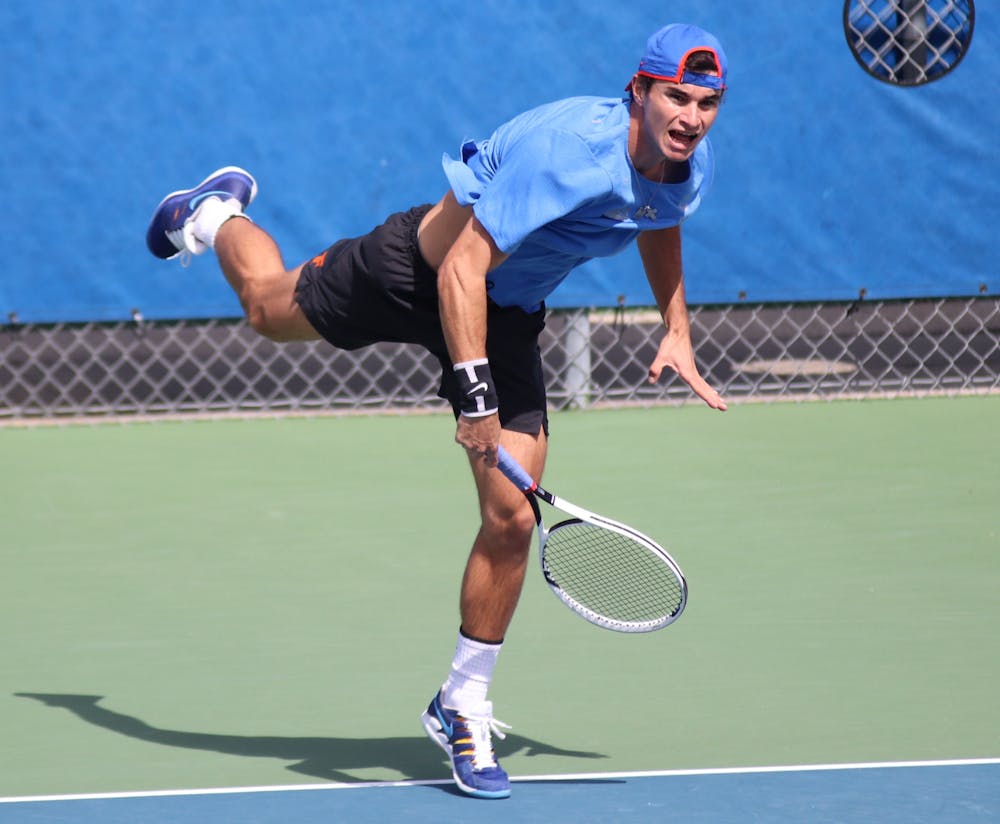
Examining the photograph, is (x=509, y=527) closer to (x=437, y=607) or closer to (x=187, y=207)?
(x=437, y=607)

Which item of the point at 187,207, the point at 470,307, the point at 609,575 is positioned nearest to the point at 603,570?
the point at 609,575

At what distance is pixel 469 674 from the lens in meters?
3.92

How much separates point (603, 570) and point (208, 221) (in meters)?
1.53

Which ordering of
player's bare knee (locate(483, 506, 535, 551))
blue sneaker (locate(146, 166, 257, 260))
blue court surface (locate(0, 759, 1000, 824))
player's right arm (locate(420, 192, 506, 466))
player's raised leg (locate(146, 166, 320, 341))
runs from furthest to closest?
blue sneaker (locate(146, 166, 257, 260)) < player's raised leg (locate(146, 166, 320, 341)) < player's bare knee (locate(483, 506, 535, 551)) < player's right arm (locate(420, 192, 506, 466)) < blue court surface (locate(0, 759, 1000, 824))

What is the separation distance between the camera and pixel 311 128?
8086mm

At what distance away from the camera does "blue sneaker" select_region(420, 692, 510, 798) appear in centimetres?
368

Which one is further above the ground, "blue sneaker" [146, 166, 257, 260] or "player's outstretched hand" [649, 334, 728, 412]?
"blue sneaker" [146, 166, 257, 260]

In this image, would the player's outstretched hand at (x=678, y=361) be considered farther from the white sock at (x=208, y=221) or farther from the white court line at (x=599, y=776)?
the white sock at (x=208, y=221)

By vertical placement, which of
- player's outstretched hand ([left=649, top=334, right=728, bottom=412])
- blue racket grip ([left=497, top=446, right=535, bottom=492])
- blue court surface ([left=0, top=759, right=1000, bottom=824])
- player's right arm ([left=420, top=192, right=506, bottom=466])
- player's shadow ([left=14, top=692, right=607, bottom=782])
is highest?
player's outstretched hand ([left=649, top=334, right=728, bottom=412])

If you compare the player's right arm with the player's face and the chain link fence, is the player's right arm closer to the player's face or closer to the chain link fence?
the player's face

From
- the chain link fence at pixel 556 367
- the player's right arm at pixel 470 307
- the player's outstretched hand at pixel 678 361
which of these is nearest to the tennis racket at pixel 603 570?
the player's right arm at pixel 470 307

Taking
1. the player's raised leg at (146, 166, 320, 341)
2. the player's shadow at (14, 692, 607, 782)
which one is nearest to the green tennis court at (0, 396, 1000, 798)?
the player's shadow at (14, 692, 607, 782)

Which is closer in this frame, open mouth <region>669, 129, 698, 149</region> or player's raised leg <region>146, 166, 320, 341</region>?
open mouth <region>669, 129, 698, 149</region>

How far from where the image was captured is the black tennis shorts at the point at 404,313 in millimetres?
4066
